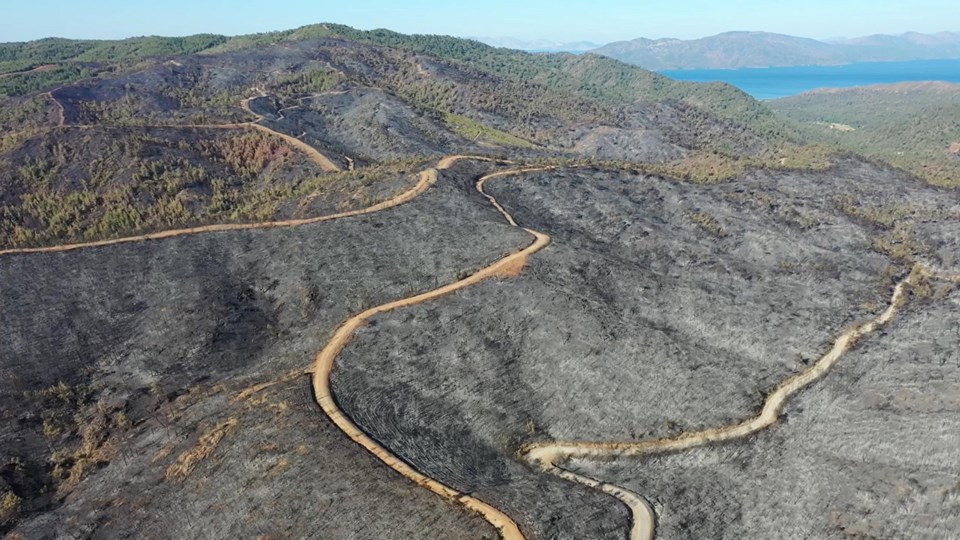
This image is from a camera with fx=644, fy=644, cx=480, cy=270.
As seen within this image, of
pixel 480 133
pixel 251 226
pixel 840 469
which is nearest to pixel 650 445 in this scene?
pixel 840 469

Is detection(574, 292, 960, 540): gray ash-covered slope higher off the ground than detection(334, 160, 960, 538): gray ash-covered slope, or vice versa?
detection(334, 160, 960, 538): gray ash-covered slope

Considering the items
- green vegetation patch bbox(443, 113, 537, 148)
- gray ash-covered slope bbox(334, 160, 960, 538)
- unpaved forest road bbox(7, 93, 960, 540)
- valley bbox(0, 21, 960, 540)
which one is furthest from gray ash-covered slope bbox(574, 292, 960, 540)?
green vegetation patch bbox(443, 113, 537, 148)

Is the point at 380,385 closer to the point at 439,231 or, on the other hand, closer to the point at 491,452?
the point at 491,452

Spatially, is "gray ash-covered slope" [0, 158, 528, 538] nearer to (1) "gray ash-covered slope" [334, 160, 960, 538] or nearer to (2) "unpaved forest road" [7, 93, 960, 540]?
(2) "unpaved forest road" [7, 93, 960, 540]

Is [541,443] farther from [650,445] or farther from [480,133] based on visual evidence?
[480,133]

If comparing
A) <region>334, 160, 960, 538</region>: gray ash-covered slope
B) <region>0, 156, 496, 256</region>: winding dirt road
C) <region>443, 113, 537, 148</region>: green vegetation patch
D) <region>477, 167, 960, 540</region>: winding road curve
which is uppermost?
<region>443, 113, 537, 148</region>: green vegetation patch

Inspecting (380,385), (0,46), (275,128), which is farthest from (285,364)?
(0,46)
